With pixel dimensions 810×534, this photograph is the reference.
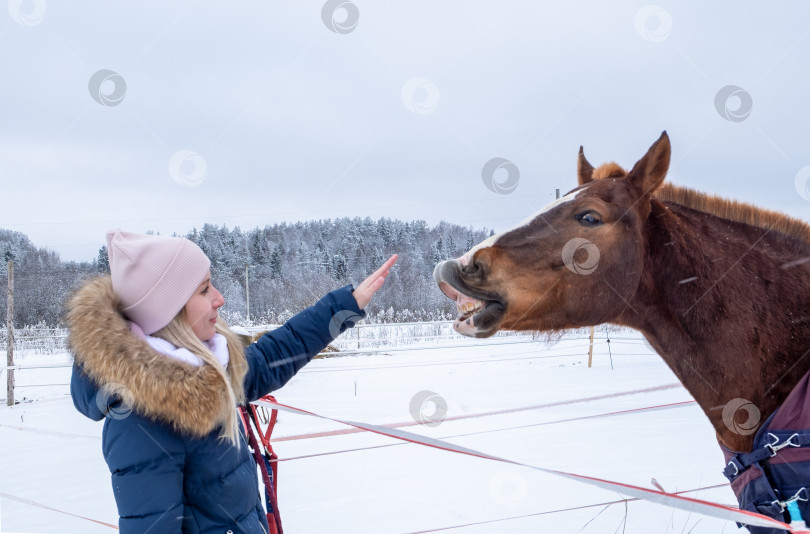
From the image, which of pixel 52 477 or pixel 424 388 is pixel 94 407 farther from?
pixel 424 388

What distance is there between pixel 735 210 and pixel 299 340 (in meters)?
1.83

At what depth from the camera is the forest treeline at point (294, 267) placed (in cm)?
3288

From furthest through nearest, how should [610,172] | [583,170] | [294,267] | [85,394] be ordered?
[294,267] → [583,170] → [610,172] → [85,394]

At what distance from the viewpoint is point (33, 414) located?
331 inches

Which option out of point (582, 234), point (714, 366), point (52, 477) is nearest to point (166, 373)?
point (582, 234)

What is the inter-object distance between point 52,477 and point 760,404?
236 inches

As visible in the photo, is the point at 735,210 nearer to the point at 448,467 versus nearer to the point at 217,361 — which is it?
the point at 217,361

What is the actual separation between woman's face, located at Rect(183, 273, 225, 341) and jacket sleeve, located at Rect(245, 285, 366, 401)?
422 mm

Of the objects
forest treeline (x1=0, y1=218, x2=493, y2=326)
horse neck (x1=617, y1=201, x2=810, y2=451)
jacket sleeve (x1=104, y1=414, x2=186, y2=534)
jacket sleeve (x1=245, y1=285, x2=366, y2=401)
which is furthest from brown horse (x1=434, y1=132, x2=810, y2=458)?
forest treeline (x1=0, y1=218, x2=493, y2=326)

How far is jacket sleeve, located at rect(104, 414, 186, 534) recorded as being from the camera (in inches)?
51.3

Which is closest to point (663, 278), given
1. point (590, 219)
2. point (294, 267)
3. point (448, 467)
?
point (590, 219)

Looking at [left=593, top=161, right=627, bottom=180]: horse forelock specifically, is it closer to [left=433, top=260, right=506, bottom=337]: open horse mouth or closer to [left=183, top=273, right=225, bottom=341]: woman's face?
[left=433, top=260, right=506, bottom=337]: open horse mouth

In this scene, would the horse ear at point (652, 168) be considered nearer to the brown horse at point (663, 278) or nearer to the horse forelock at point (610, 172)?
the brown horse at point (663, 278)

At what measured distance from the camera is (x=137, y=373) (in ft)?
4.49
